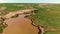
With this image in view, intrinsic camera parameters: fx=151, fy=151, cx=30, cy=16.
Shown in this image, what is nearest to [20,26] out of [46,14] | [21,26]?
[21,26]

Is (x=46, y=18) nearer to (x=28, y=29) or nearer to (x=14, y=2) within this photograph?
(x=28, y=29)

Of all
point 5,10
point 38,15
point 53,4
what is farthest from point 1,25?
point 53,4

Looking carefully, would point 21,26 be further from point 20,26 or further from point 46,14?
point 46,14

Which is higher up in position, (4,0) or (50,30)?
(4,0)
